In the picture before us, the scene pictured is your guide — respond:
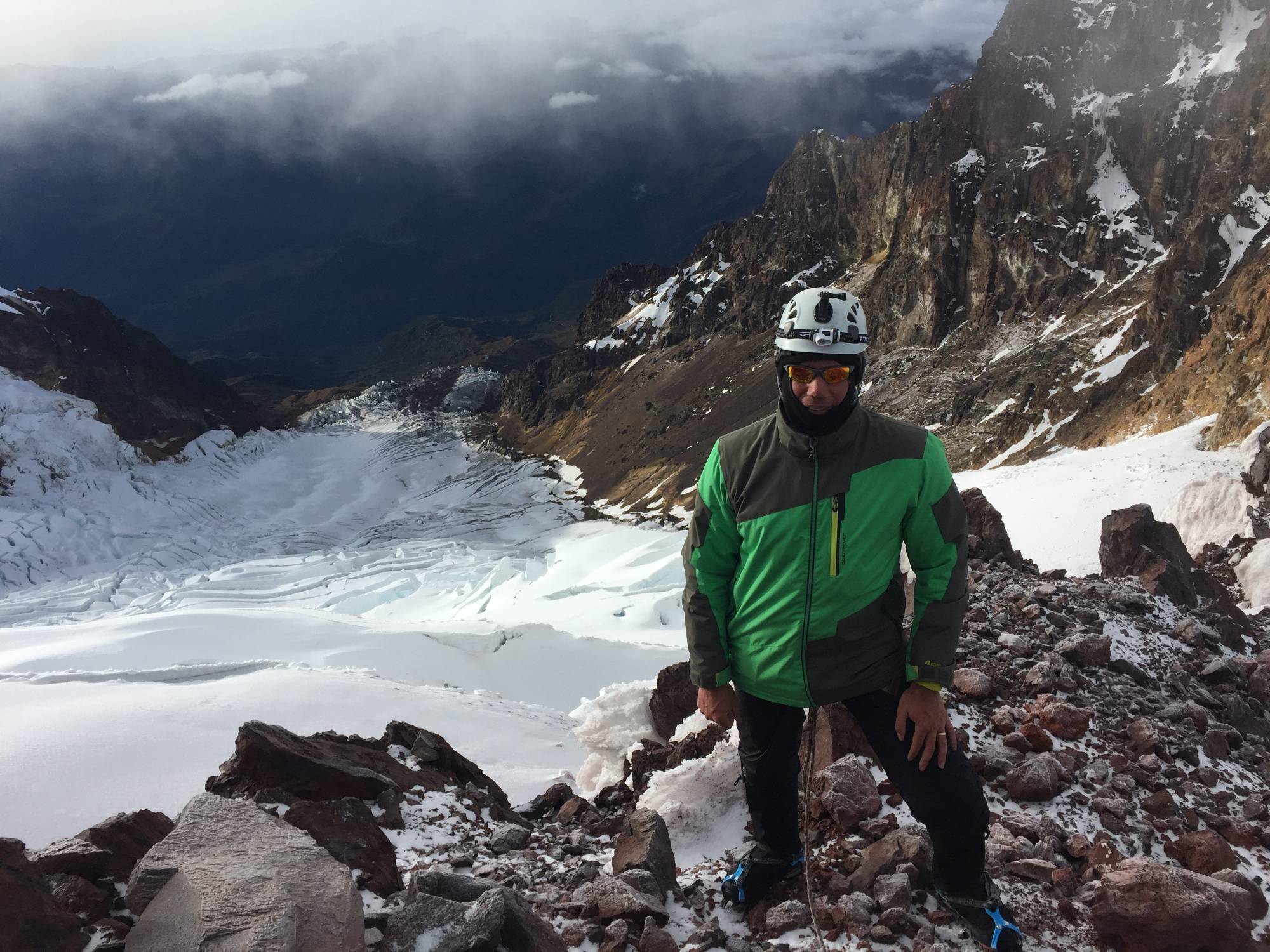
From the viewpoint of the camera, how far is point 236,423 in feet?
327

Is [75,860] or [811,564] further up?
[811,564]

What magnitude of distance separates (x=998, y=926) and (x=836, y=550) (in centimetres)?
177

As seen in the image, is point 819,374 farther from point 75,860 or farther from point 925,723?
point 75,860

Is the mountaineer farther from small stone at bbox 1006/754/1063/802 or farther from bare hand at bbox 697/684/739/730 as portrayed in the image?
small stone at bbox 1006/754/1063/802

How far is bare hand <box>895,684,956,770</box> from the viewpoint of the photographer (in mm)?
3254

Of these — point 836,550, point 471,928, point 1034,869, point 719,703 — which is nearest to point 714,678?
point 719,703

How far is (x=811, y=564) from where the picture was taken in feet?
10.5

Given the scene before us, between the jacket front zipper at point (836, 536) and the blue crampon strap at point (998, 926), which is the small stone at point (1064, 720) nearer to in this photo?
the blue crampon strap at point (998, 926)

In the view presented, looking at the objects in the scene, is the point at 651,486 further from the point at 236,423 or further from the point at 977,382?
the point at 236,423

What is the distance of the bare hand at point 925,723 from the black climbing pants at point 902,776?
0.07 m

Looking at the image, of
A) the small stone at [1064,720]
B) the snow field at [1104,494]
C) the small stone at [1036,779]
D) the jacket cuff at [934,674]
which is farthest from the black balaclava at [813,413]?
the snow field at [1104,494]

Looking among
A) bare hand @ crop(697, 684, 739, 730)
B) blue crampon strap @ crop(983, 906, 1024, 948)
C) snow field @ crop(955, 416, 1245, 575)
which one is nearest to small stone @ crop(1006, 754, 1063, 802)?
blue crampon strap @ crop(983, 906, 1024, 948)

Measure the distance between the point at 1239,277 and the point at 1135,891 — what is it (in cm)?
4083

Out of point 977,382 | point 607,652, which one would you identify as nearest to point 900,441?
point 607,652
